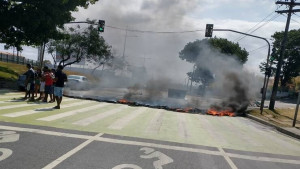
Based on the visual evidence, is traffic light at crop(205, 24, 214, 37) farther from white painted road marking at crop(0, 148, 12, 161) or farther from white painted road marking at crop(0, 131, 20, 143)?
white painted road marking at crop(0, 148, 12, 161)

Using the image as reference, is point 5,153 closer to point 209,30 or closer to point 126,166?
point 126,166

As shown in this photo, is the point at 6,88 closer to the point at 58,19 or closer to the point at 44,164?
the point at 58,19

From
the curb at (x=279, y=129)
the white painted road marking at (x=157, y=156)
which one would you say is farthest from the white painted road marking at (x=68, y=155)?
the curb at (x=279, y=129)

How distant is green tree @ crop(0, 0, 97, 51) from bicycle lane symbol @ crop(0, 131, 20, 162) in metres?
14.8

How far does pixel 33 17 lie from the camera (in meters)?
20.1

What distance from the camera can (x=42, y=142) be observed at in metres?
6.58

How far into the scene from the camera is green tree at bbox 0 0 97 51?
66.4ft

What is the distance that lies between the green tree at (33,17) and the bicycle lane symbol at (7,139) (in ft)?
48.6

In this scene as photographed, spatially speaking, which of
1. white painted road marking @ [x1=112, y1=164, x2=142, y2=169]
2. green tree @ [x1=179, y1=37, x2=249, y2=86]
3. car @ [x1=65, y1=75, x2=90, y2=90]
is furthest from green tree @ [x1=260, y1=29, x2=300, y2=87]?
white painted road marking @ [x1=112, y1=164, x2=142, y2=169]

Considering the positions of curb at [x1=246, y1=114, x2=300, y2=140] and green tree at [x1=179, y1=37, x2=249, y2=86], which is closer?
curb at [x1=246, y1=114, x2=300, y2=140]

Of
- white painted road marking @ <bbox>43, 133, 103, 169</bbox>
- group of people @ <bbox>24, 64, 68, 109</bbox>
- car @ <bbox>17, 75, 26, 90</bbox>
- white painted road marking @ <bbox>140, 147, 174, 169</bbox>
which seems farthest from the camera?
car @ <bbox>17, 75, 26, 90</bbox>

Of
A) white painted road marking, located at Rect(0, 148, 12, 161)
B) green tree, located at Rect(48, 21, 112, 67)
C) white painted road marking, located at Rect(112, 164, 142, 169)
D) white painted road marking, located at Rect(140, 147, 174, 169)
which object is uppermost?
green tree, located at Rect(48, 21, 112, 67)

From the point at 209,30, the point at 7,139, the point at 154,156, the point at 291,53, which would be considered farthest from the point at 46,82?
the point at 291,53

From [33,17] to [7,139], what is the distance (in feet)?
50.9
